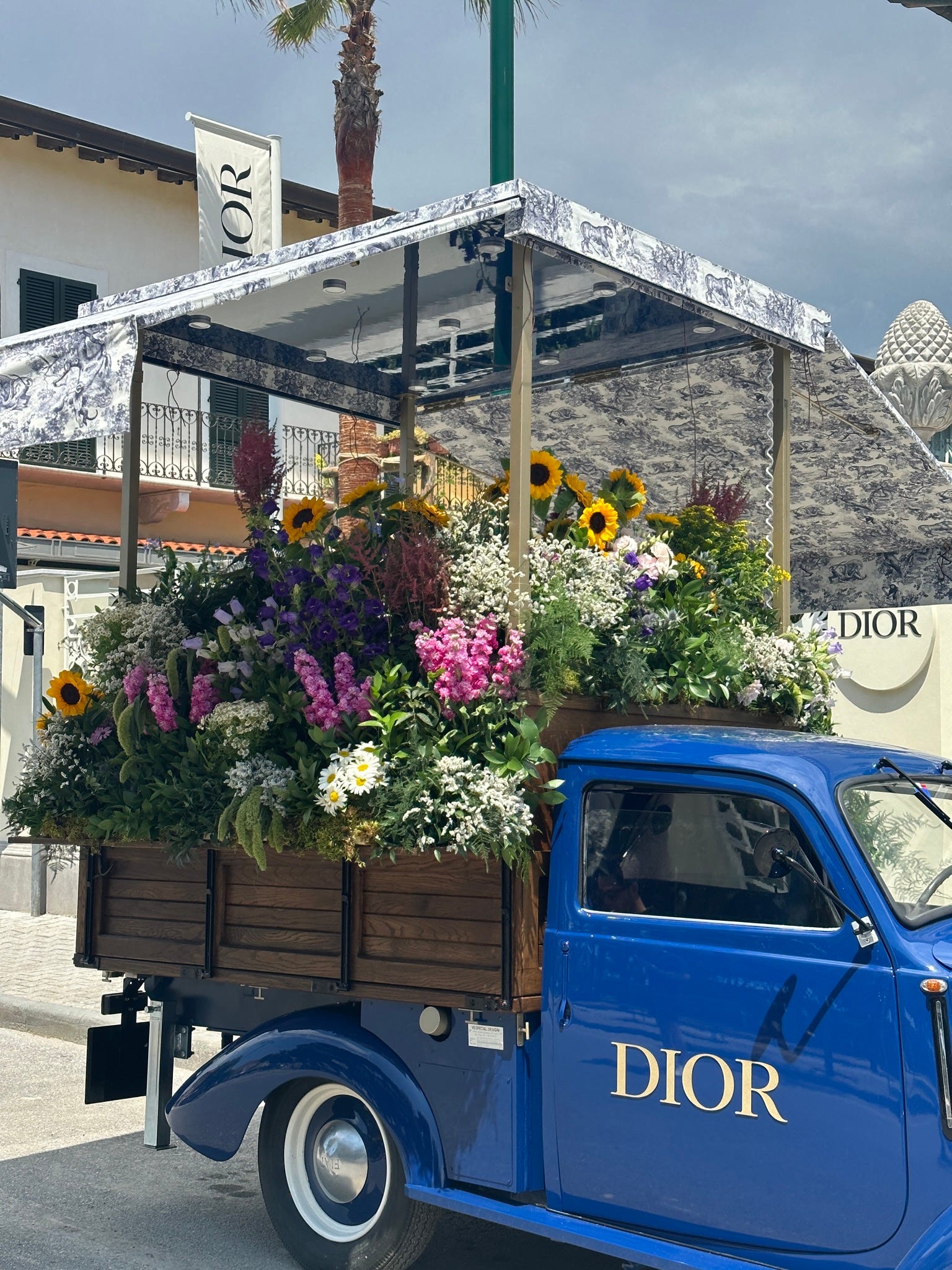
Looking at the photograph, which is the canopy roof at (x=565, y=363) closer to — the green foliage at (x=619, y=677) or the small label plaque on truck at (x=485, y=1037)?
the green foliage at (x=619, y=677)

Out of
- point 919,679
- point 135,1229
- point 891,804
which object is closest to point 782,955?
point 891,804

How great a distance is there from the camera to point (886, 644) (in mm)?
12992

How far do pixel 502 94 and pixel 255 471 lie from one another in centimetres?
311

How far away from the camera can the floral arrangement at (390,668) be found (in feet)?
14.9

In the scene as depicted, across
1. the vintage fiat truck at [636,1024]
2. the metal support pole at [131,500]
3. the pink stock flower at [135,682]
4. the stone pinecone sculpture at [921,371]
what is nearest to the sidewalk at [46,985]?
the metal support pole at [131,500]

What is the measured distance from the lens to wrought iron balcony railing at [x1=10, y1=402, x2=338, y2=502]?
19453 mm

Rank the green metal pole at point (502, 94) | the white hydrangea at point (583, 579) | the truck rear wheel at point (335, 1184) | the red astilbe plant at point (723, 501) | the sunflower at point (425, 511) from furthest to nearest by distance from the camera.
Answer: the green metal pole at point (502, 94) < the red astilbe plant at point (723, 501) < the sunflower at point (425, 511) < the white hydrangea at point (583, 579) < the truck rear wheel at point (335, 1184)

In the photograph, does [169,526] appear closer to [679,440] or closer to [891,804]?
[679,440]

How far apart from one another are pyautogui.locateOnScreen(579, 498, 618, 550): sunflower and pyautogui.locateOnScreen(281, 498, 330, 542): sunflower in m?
1.07

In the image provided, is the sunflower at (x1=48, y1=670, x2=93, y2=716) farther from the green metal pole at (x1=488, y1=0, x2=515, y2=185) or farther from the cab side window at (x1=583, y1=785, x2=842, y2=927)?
the green metal pole at (x1=488, y1=0, x2=515, y2=185)

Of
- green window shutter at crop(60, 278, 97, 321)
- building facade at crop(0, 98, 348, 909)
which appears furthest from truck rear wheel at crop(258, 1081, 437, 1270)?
green window shutter at crop(60, 278, 97, 321)

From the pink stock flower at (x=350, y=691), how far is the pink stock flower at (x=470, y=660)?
8.7 inches

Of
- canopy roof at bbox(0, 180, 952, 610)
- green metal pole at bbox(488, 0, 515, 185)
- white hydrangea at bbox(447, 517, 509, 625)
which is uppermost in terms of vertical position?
green metal pole at bbox(488, 0, 515, 185)

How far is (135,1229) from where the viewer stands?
5.38 meters
